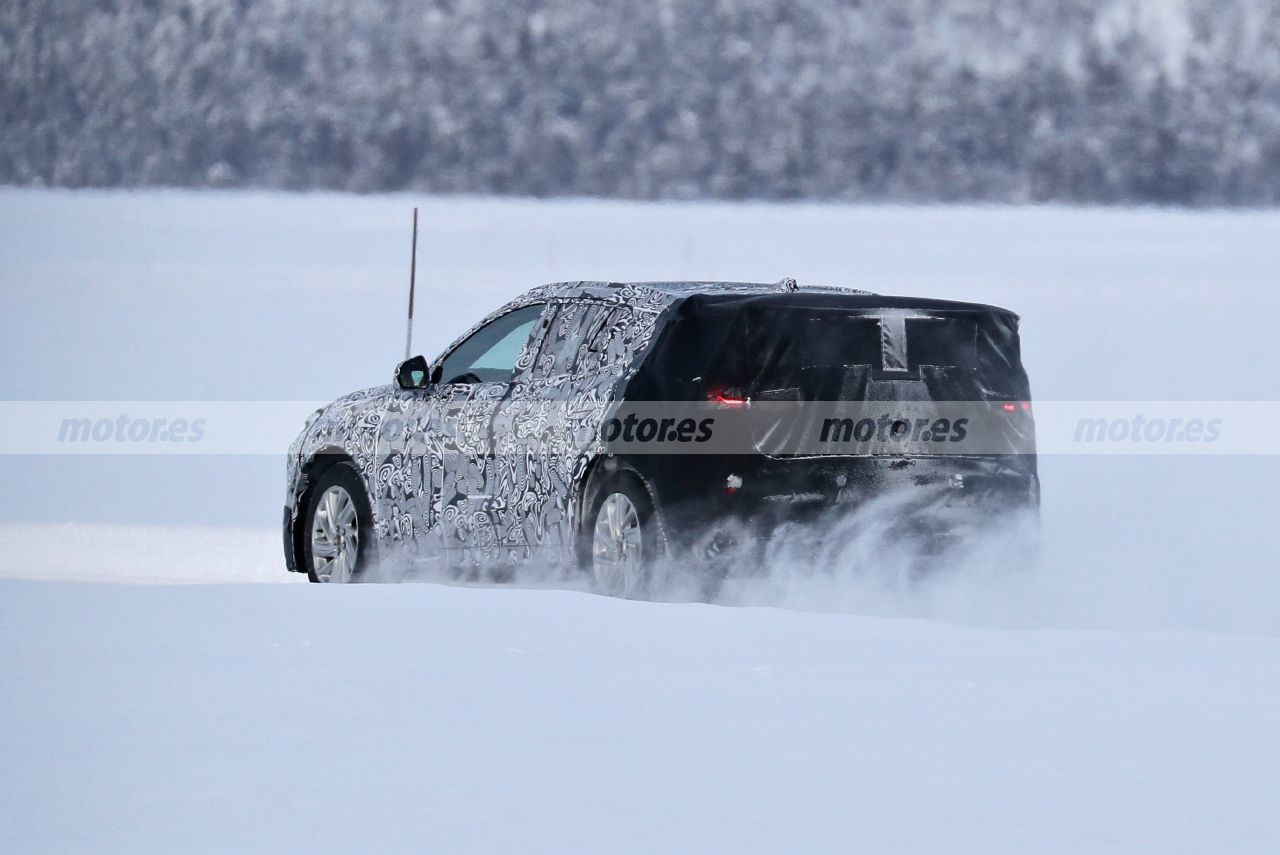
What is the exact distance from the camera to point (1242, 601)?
10.3 meters

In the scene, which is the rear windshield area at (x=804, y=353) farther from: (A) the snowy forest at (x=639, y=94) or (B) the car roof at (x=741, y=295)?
(A) the snowy forest at (x=639, y=94)

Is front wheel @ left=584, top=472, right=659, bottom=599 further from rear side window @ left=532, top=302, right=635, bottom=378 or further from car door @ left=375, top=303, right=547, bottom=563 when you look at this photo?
car door @ left=375, top=303, right=547, bottom=563

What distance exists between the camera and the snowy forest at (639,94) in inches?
1743

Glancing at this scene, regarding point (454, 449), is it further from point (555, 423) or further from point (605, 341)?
point (605, 341)

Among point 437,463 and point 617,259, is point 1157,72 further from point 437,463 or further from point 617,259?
point 437,463

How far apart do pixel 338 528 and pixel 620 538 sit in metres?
2.15

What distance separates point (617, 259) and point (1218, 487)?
1513 centimetres

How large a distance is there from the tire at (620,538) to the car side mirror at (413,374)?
119cm

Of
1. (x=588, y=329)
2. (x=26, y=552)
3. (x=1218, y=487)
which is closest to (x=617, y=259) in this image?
(x=1218, y=487)

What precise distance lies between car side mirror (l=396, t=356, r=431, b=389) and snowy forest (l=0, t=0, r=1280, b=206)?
27542 millimetres

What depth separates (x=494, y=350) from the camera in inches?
422

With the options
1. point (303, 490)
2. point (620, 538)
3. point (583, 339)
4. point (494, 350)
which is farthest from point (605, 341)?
point (303, 490)

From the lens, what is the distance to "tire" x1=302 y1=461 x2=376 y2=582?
36.5ft

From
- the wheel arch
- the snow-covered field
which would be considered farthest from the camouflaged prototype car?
the wheel arch
